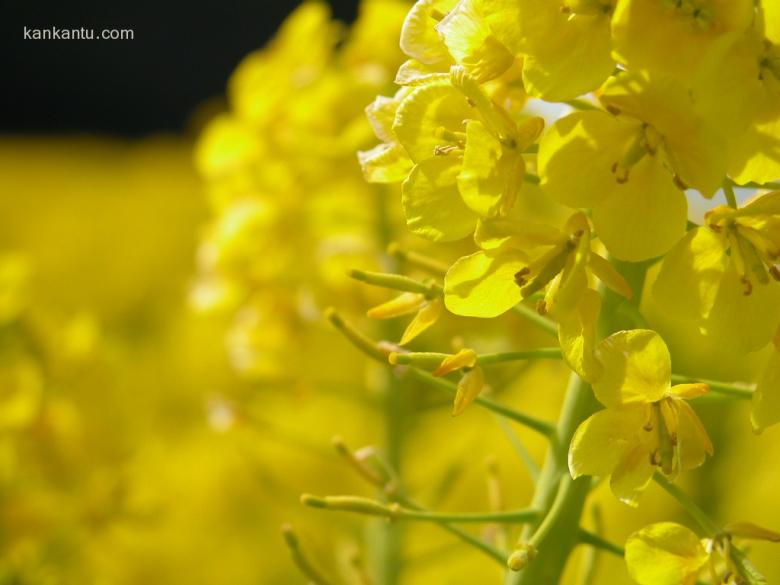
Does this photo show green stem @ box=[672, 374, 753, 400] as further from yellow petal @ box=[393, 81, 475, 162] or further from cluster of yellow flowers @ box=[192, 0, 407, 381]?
cluster of yellow flowers @ box=[192, 0, 407, 381]

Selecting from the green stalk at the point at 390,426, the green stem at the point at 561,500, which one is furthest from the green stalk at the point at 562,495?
the green stalk at the point at 390,426

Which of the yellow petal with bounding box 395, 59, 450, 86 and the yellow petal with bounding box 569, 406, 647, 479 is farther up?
the yellow petal with bounding box 395, 59, 450, 86

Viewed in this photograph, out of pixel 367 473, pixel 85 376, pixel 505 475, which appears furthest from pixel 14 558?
pixel 505 475

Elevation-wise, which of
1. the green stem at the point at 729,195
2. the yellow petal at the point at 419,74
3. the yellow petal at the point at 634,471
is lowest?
the yellow petal at the point at 634,471

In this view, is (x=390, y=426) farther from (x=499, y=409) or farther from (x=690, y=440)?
(x=690, y=440)

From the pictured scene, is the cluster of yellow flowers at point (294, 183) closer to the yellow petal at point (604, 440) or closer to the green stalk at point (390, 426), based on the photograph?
the green stalk at point (390, 426)

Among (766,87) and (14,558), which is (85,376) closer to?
(14,558)

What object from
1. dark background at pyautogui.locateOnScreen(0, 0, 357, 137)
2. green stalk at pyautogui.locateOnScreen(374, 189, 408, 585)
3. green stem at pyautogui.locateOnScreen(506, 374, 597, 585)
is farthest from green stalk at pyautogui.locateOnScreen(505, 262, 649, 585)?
dark background at pyautogui.locateOnScreen(0, 0, 357, 137)
